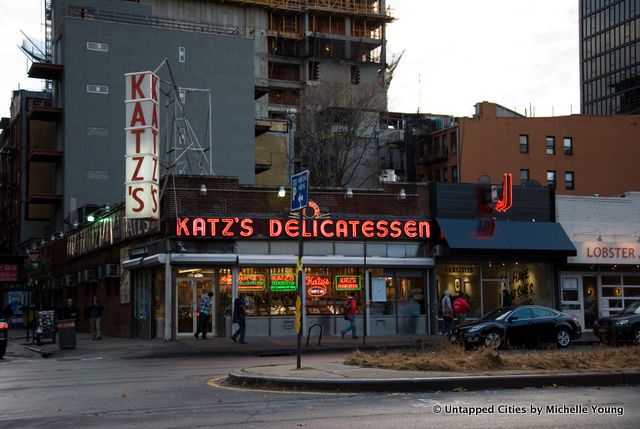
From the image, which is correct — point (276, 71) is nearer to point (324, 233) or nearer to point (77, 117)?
point (77, 117)

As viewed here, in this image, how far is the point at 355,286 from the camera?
34.2 m

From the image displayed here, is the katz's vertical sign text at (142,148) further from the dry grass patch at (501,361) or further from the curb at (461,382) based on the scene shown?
Result: the curb at (461,382)

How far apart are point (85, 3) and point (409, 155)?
113 feet

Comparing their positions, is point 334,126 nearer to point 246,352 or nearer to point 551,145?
point 551,145

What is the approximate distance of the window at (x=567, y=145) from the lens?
245 ft

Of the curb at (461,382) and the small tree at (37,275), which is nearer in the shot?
the curb at (461,382)

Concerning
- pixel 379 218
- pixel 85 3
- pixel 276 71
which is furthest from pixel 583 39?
pixel 379 218

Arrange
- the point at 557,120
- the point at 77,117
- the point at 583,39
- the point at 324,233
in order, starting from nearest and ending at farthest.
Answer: the point at 324,233 → the point at 77,117 → the point at 557,120 → the point at 583,39

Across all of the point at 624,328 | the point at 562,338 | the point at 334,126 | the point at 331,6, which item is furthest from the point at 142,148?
the point at 331,6

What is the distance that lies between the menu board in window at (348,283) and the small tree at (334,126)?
21807 mm

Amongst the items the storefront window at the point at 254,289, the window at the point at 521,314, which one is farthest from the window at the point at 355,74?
the window at the point at 521,314

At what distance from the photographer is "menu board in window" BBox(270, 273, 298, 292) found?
3306cm

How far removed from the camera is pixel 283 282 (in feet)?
109

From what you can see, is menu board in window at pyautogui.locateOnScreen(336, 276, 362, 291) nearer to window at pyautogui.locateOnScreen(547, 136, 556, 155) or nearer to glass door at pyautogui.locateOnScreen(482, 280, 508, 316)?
glass door at pyautogui.locateOnScreen(482, 280, 508, 316)
